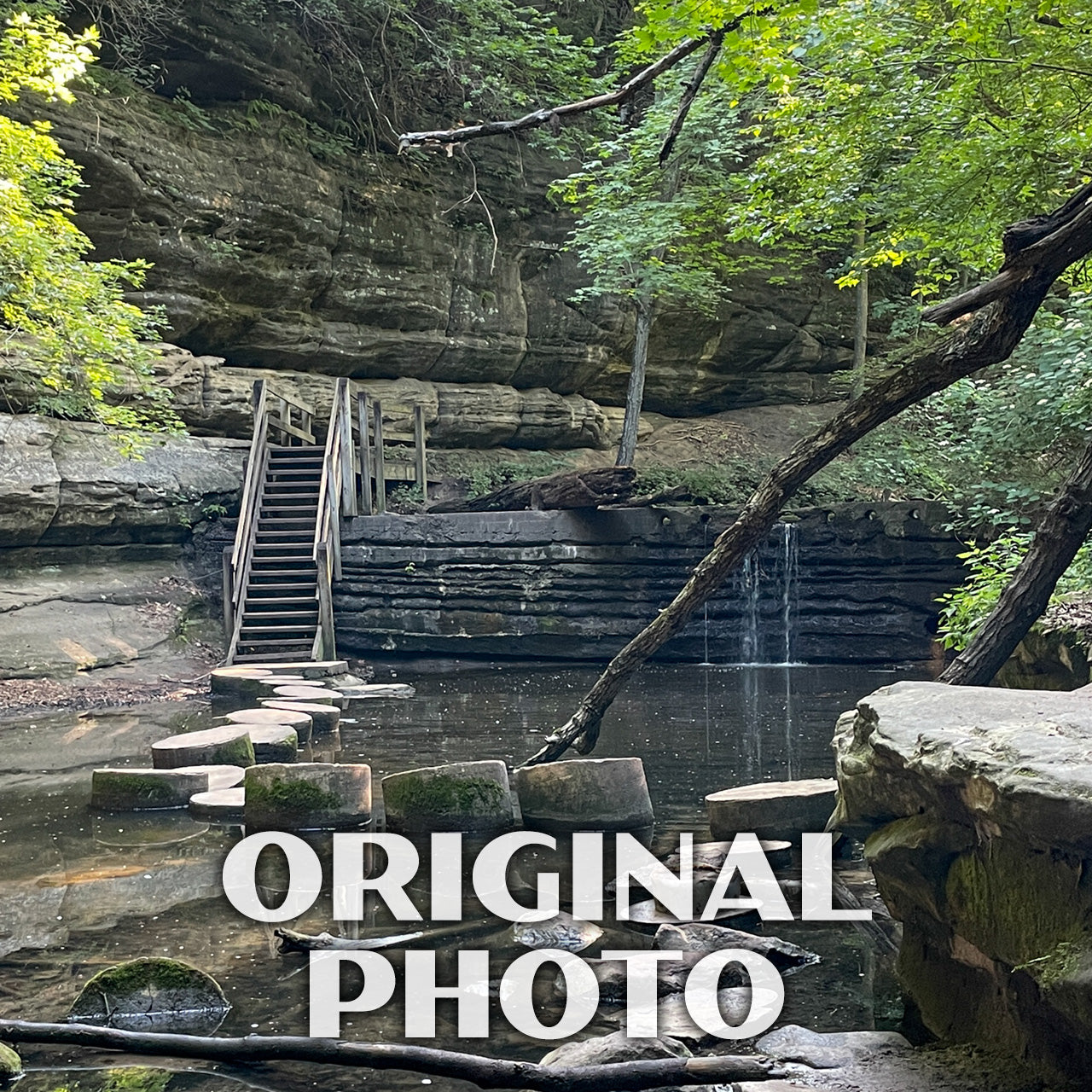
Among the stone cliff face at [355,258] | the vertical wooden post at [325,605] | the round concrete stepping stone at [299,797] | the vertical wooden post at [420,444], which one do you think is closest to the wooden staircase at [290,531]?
the vertical wooden post at [325,605]

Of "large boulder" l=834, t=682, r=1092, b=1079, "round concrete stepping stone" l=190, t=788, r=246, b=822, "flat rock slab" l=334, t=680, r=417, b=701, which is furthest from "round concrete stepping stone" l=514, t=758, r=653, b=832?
"flat rock slab" l=334, t=680, r=417, b=701

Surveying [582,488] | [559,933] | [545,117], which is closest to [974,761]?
[559,933]

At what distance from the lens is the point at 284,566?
15.5 meters

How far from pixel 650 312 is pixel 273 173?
22.1 ft

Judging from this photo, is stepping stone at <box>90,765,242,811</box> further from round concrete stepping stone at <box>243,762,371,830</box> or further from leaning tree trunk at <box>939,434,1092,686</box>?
leaning tree trunk at <box>939,434,1092,686</box>

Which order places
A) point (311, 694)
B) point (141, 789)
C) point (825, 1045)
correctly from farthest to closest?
point (311, 694), point (141, 789), point (825, 1045)

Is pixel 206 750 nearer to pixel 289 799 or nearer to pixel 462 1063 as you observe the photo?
pixel 289 799

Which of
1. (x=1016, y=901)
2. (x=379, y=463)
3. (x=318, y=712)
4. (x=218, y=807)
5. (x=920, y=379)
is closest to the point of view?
(x=1016, y=901)

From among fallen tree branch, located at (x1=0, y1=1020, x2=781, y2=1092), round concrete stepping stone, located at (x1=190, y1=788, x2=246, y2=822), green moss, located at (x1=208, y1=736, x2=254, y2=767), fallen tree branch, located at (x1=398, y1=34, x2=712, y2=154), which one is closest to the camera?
fallen tree branch, located at (x1=0, y1=1020, x2=781, y2=1092)

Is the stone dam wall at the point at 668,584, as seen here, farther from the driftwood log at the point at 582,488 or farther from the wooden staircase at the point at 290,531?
the wooden staircase at the point at 290,531

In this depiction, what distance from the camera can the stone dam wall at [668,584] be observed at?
1456 centimetres

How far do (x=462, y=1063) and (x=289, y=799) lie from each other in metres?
3.77

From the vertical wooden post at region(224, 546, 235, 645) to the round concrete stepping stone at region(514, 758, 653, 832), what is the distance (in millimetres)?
8398

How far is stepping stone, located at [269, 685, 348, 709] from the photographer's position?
10758mm
